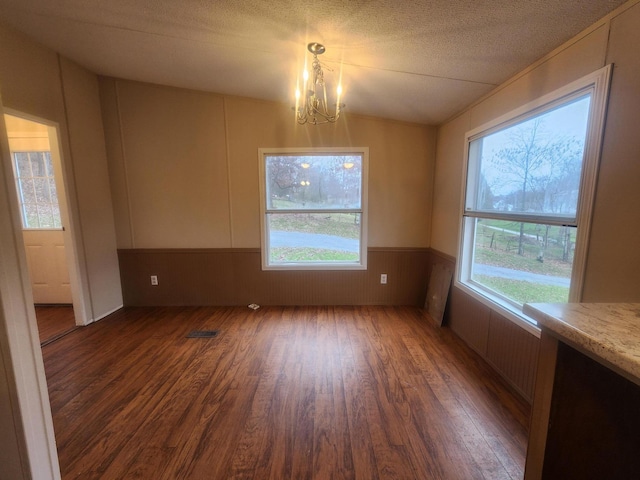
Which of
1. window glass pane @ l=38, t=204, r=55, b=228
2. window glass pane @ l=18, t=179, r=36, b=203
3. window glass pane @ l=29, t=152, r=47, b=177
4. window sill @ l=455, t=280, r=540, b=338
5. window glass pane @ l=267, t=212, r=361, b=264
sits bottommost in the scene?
window sill @ l=455, t=280, r=540, b=338

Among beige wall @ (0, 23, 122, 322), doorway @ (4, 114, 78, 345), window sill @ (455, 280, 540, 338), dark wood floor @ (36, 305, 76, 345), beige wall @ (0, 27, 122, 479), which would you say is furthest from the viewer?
doorway @ (4, 114, 78, 345)

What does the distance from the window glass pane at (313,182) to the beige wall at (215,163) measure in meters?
0.17

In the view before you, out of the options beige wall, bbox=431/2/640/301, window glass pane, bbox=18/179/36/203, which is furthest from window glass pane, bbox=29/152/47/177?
beige wall, bbox=431/2/640/301

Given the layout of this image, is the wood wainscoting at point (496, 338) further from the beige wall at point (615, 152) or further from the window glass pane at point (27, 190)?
the window glass pane at point (27, 190)

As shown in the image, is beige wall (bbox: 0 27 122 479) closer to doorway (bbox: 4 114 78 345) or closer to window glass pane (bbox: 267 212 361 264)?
doorway (bbox: 4 114 78 345)

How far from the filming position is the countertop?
1.98ft

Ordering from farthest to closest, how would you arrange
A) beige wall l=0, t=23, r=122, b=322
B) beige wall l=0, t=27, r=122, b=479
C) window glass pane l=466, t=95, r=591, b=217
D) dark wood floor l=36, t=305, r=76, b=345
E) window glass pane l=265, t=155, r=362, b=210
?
window glass pane l=265, t=155, r=362, b=210, dark wood floor l=36, t=305, r=76, b=345, beige wall l=0, t=23, r=122, b=322, window glass pane l=466, t=95, r=591, b=217, beige wall l=0, t=27, r=122, b=479

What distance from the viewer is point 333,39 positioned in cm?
181

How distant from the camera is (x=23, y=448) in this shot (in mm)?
930

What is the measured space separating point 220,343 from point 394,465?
1854 millimetres

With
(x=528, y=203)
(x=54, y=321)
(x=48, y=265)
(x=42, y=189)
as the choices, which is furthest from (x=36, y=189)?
(x=528, y=203)

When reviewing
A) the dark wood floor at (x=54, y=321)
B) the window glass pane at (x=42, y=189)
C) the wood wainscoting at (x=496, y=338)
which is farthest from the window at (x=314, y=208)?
the window glass pane at (x=42, y=189)

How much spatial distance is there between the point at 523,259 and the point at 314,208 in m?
2.21

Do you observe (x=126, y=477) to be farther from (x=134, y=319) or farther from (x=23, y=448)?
(x=134, y=319)
